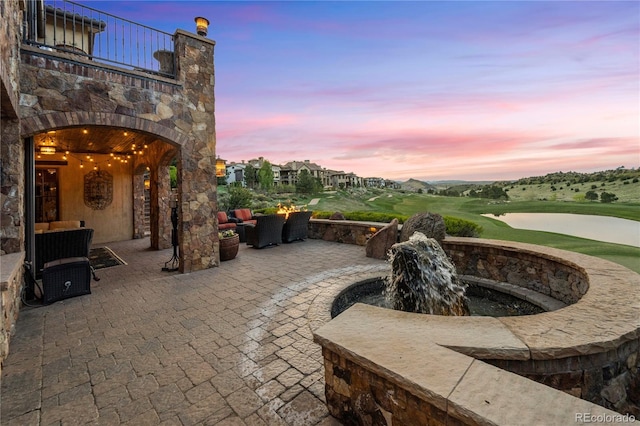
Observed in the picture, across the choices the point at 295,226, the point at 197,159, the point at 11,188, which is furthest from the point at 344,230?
the point at 11,188

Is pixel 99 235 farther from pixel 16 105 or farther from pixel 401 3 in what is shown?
pixel 401 3

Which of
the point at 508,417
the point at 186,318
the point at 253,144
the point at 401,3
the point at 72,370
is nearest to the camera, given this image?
the point at 508,417

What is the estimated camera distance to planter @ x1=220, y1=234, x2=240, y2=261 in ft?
21.6

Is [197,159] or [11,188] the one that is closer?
[11,188]

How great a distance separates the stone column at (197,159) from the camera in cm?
575

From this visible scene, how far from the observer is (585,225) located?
5.45 m

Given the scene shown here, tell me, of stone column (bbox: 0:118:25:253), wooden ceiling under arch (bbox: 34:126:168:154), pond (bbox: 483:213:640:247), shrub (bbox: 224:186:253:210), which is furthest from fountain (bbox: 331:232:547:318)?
shrub (bbox: 224:186:253:210)

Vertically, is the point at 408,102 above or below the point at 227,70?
below

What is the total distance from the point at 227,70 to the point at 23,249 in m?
8.69

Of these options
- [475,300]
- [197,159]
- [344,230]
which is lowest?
[475,300]

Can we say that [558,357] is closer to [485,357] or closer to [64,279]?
[485,357]

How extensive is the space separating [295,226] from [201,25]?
5617mm

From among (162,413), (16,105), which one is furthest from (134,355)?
(16,105)

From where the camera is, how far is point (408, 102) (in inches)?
Answer: 384
